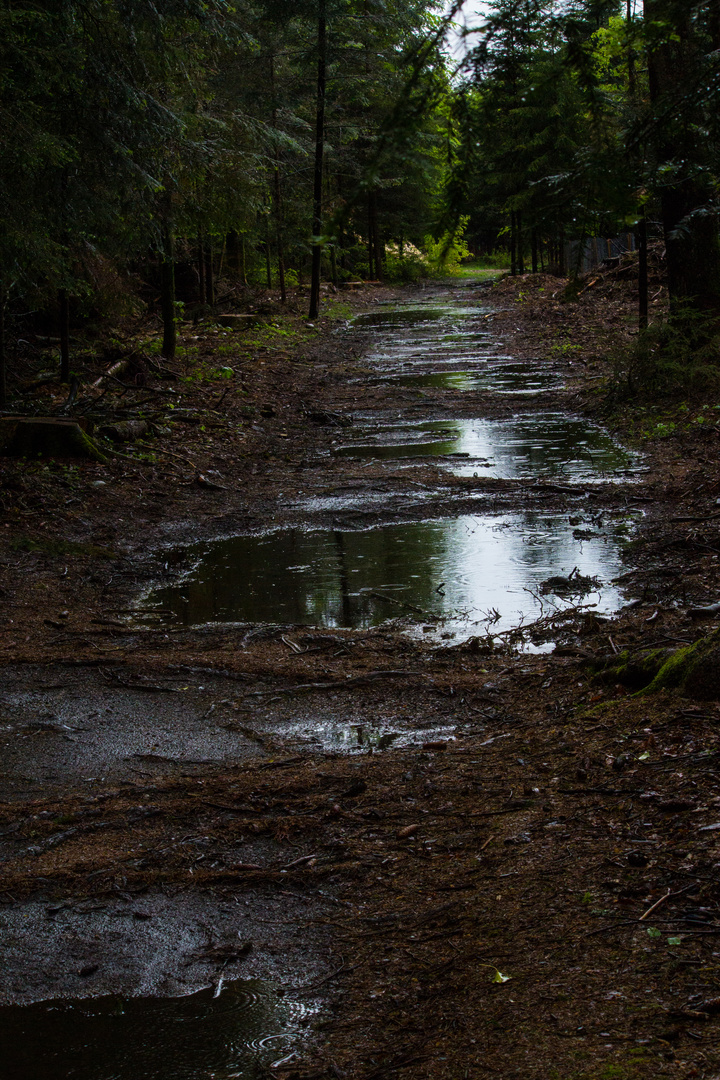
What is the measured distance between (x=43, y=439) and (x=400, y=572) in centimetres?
489

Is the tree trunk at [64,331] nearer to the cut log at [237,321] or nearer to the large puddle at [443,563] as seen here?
the large puddle at [443,563]

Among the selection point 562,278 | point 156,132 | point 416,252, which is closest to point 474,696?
point 156,132

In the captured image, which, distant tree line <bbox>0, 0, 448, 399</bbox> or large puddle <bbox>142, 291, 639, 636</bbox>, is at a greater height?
distant tree line <bbox>0, 0, 448, 399</bbox>

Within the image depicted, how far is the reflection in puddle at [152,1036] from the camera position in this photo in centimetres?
249

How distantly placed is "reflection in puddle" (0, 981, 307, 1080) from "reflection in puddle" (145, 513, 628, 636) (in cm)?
339

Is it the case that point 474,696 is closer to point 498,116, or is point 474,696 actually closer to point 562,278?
point 498,116

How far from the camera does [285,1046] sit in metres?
2.54

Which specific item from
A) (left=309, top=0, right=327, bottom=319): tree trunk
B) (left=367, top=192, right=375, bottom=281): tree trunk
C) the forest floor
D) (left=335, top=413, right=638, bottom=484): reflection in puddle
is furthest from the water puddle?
(left=367, top=192, right=375, bottom=281): tree trunk

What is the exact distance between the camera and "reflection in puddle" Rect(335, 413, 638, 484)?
9.75m

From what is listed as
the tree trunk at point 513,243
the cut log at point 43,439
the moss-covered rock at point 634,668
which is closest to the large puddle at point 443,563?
the moss-covered rock at point 634,668

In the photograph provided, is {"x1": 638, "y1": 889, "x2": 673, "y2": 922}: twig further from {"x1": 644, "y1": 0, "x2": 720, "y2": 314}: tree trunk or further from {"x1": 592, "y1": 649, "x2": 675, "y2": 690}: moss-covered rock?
{"x1": 644, "y1": 0, "x2": 720, "y2": 314}: tree trunk

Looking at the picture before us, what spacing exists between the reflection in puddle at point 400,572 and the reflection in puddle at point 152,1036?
3.39m

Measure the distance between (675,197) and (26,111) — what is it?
8285mm

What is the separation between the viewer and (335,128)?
26.3 metres
